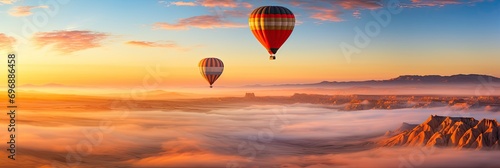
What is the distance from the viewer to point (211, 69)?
131500mm

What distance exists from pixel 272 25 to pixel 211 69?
95.1 feet

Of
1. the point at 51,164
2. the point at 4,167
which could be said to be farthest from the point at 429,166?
the point at 4,167

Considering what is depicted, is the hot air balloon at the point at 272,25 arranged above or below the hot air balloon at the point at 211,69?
above

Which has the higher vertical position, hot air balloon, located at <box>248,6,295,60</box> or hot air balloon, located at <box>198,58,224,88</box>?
hot air balloon, located at <box>248,6,295,60</box>

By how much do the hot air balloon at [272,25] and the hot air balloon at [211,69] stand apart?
84.1 feet

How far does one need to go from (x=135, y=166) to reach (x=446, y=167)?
99008 mm

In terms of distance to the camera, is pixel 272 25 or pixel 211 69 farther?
pixel 211 69

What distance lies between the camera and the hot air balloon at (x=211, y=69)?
132 metres

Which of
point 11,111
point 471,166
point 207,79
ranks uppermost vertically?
point 207,79

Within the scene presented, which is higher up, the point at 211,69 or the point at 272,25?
the point at 272,25

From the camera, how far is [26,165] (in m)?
195

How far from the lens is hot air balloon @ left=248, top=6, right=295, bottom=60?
106062 mm

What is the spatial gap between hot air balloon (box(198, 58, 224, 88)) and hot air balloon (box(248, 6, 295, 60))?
25.6 metres

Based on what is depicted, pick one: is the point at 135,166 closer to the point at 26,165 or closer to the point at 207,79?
the point at 26,165
